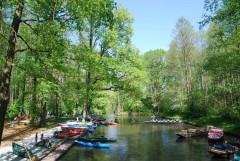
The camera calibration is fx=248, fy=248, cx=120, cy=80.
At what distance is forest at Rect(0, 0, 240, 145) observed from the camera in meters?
9.59

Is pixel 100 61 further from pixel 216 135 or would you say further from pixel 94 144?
pixel 216 135

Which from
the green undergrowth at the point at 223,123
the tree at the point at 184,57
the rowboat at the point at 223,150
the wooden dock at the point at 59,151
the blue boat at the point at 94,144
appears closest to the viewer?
the wooden dock at the point at 59,151

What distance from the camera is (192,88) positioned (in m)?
59.5

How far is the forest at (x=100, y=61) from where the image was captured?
31.4 ft

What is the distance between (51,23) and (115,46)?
1330 inches

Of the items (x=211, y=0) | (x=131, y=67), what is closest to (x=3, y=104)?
(x=211, y=0)

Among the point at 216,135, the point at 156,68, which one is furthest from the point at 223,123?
the point at 156,68

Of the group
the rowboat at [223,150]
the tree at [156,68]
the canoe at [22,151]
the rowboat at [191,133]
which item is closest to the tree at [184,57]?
the rowboat at [191,133]

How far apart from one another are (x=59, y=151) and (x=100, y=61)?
1357 cm

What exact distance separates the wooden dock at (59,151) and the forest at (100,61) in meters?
4.26

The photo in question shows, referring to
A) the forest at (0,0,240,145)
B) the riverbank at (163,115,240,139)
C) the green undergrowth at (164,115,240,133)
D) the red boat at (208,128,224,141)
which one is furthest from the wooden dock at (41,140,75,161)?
the green undergrowth at (164,115,240,133)

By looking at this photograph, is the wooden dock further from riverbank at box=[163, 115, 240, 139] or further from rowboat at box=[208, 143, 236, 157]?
riverbank at box=[163, 115, 240, 139]

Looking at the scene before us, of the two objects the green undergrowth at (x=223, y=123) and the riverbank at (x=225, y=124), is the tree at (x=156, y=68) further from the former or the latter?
the green undergrowth at (x=223, y=123)

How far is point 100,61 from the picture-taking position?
3225 cm
